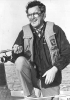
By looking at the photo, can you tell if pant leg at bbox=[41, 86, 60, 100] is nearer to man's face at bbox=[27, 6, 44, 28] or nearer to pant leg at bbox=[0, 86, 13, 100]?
pant leg at bbox=[0, 86, 13, 100]

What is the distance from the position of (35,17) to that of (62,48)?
221 mm

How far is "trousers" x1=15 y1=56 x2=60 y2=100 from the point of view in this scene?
3.56 ft

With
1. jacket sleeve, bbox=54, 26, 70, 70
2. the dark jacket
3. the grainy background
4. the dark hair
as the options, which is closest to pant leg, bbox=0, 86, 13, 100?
the grainy background

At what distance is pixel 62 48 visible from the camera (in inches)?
43.3

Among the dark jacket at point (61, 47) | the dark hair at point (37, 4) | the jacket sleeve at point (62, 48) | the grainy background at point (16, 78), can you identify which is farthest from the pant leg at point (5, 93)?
the dark hair at point (37, 4)

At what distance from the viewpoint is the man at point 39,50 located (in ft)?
3.59

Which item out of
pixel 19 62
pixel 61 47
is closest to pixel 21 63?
pixel 19 62

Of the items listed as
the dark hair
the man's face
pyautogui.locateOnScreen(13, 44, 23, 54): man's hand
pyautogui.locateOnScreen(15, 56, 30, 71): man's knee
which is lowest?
pyautogui.locateOnScreen(15, 56, 30, 71): man's knee

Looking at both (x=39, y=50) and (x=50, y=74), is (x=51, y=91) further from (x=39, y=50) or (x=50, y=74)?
(x=39, y=50)

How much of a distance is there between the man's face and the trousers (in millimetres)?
196

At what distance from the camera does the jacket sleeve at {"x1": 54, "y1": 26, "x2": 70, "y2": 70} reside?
110 centimetres

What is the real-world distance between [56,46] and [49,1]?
0.26 meters

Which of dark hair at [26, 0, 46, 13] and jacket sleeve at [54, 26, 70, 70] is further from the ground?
dark hair at [26, 0, 46, 13]

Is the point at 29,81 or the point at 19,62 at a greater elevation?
the point at 19,62
